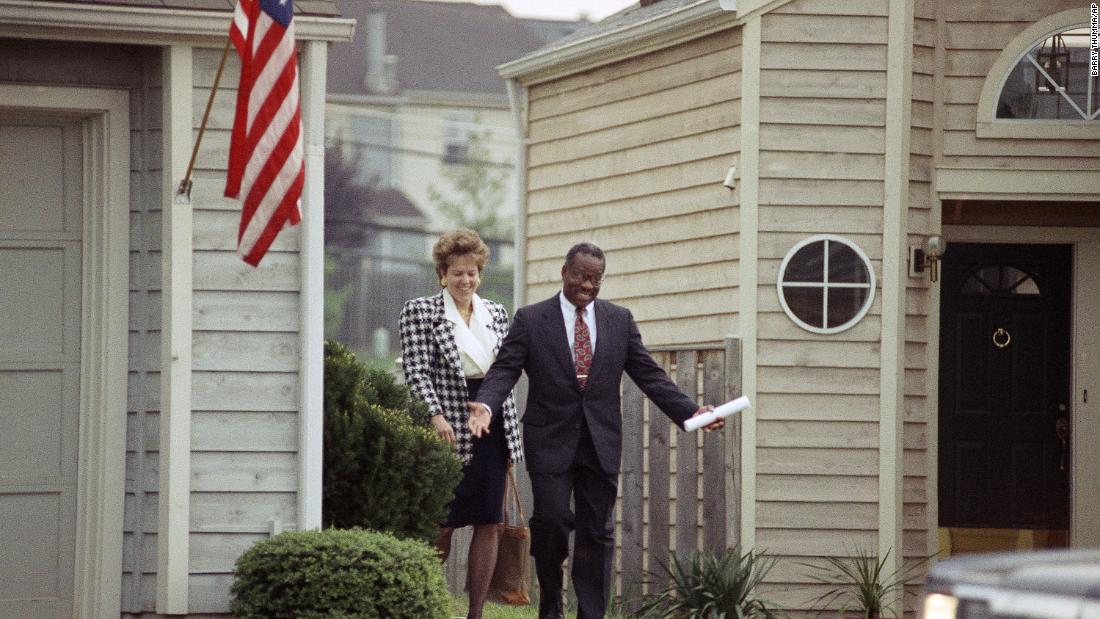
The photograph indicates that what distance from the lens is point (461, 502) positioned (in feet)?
27.0

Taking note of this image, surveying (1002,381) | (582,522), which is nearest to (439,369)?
(582,522)

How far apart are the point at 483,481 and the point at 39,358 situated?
2.16m

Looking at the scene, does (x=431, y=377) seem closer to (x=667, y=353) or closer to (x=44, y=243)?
(x=44, y=243)

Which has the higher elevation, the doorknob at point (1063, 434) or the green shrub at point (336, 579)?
the doorknob at point (1063, 434)

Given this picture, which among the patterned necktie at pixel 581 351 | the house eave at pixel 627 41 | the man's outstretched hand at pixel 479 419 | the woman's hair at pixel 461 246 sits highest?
the house eave at pixel 627 41

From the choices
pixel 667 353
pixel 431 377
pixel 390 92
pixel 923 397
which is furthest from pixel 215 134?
pixel 390 92

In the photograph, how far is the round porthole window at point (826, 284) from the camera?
992 centimetres

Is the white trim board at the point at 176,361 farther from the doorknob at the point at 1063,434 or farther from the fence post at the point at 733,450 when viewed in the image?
the doorknob at the point at 1063,434

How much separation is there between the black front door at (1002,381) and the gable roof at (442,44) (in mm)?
35014

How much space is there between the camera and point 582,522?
791cm

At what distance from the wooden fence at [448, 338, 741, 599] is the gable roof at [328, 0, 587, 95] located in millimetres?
35413

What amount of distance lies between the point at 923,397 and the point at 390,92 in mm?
37696

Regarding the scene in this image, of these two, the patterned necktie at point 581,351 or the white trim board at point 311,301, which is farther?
the patterned necktie at point 581,351

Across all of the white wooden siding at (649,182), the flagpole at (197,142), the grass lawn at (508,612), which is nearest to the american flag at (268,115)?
the flagpole at (197,142)
